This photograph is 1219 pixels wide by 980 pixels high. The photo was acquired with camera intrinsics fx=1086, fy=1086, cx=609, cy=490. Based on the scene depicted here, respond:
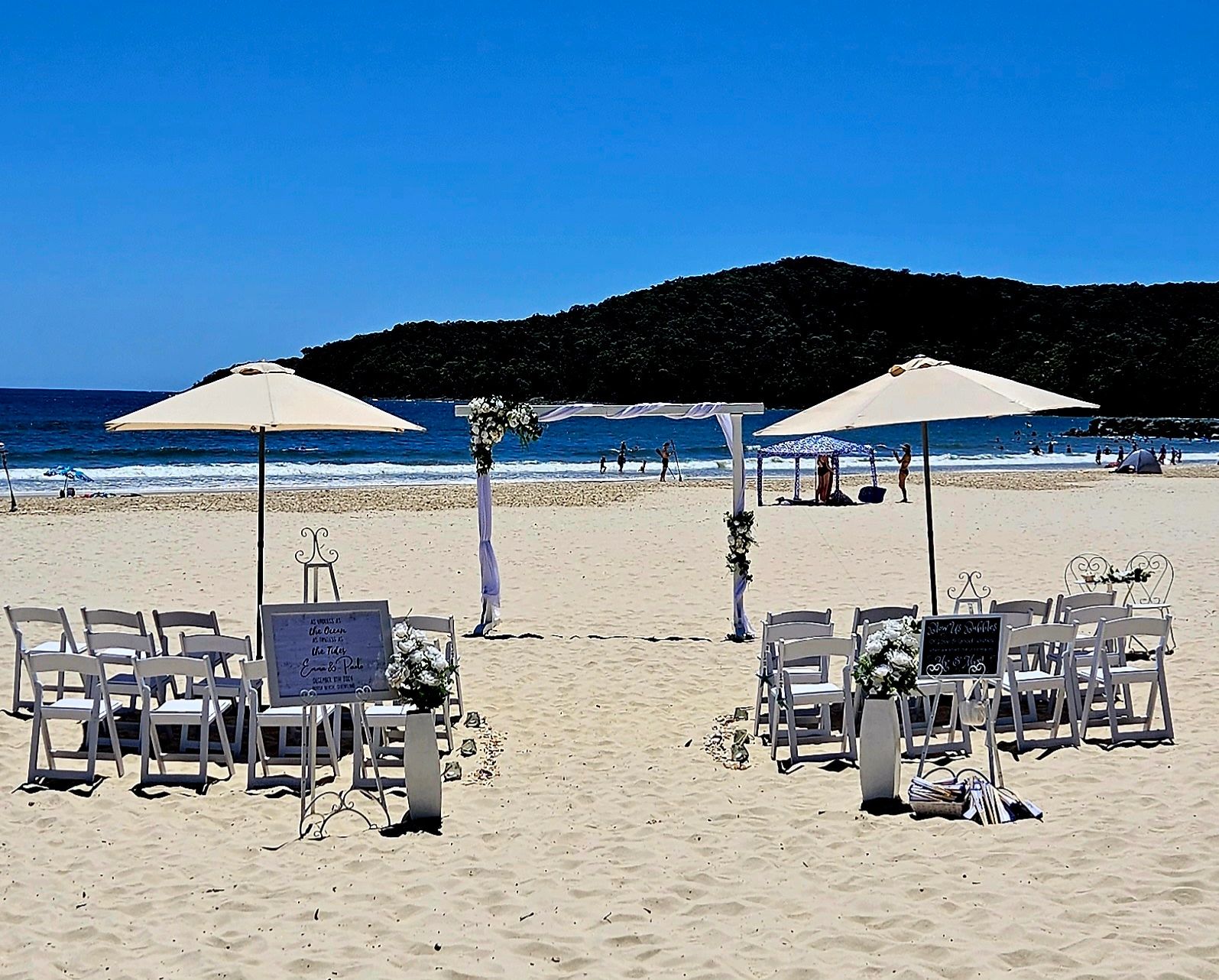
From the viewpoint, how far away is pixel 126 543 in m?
17.6

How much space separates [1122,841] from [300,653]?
4.31 m

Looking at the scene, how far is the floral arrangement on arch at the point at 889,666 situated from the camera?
5.79 metres

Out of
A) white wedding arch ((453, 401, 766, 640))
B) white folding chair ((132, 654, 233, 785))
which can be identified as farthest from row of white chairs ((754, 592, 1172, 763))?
white folding chair ((132, 654, 233, 785))

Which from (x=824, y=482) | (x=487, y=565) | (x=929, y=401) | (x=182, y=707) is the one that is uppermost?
(x=929, y=401)

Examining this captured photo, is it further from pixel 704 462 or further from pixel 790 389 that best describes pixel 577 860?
pixel 790 389

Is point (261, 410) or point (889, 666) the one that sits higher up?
point (261, 410)

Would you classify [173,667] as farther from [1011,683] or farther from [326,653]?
[1011,683]

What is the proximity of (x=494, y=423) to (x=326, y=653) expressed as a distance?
15.2 feet

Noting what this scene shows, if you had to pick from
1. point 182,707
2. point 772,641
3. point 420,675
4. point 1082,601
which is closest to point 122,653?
point 182,707

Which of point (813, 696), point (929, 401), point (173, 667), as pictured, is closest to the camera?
point (173, 667)

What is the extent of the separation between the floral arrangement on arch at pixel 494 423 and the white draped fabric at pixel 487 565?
194 millimetres

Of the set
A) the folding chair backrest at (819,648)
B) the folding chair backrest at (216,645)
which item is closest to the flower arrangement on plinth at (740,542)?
the folding chair backrest at (819,648)

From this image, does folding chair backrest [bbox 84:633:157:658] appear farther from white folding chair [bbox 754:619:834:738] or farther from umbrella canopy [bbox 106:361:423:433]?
white folding chair [bbox 754:619:834:738]

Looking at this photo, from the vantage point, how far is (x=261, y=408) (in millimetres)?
7438
